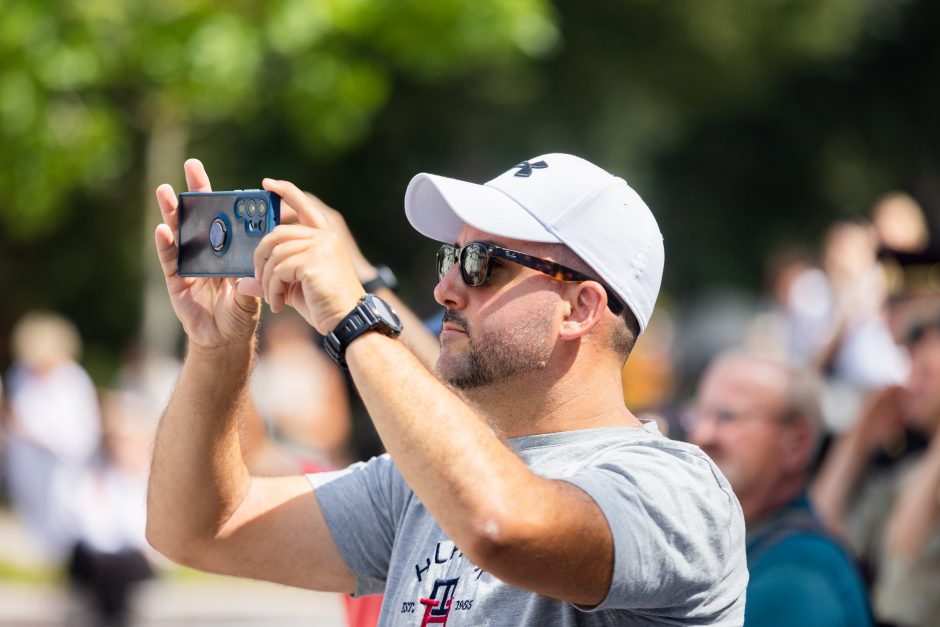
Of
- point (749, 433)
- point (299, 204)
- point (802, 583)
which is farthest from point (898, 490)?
point (299, 204)

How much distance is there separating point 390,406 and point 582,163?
0.76m

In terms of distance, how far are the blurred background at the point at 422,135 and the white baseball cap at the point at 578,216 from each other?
117 inches

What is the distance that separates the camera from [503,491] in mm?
2123

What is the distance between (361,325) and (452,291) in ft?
1.37

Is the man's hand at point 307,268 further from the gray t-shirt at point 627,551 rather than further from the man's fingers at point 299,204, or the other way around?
the gray t-shirt at point 627,551

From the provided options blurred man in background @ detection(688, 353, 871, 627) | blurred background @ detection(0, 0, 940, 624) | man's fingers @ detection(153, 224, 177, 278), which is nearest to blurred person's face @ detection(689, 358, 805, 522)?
blurred man in background @ detection(688, 353, 871, 627)

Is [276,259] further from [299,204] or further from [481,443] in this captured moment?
[481,443]

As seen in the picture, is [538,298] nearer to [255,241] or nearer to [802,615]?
[255,241]

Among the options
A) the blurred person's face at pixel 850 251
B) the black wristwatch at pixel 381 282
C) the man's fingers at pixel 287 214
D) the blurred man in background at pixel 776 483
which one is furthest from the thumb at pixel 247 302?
the blurred person's face at pixel 850 251

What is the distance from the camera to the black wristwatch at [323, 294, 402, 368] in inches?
88.6

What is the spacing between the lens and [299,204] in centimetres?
232

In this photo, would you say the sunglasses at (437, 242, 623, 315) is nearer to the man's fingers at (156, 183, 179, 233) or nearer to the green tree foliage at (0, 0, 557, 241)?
the man's fingers at (156, 183, 179, 233)

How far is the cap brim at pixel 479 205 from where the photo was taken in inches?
101

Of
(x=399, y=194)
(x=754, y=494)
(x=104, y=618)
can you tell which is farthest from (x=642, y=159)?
(x=754, y=494)
